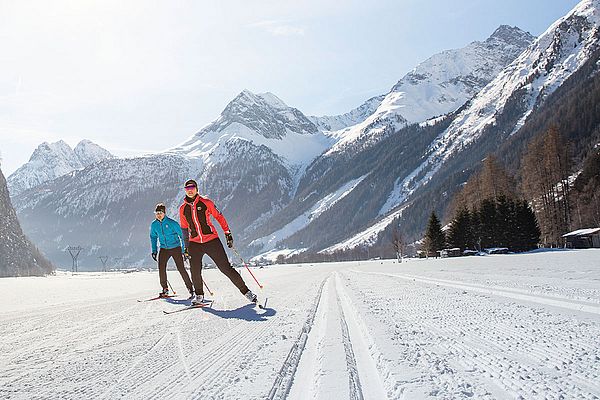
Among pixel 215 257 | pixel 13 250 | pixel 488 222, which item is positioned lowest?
pixel 215 257

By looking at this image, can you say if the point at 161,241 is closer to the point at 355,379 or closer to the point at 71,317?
the point at 71,317

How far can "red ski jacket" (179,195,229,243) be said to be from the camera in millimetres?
7785

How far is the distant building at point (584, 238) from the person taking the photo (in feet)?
144

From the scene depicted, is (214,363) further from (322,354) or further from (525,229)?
(525,229)

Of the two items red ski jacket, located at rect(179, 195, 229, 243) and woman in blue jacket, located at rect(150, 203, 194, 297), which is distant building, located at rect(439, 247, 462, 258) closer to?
woman in blue jacket, located at rect(150, 203, 194, 297)

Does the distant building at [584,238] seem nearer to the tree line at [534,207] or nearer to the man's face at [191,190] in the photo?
the tree line at [534,207]

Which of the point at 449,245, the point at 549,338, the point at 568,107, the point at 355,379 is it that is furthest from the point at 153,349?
the point at 568,107

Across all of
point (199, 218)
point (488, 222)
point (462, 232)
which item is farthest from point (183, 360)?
point (462, 232)

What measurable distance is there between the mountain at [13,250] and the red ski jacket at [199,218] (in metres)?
86.3

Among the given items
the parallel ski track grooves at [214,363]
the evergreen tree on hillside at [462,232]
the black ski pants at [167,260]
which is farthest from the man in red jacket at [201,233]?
the evergreen tree on hillside at [462,232]

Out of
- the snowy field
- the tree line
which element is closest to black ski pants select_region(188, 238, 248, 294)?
the snowy field

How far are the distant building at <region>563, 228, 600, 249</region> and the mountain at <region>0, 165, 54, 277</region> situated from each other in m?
88.0

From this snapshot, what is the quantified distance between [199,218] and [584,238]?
161 feet

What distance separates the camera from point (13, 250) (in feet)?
273
